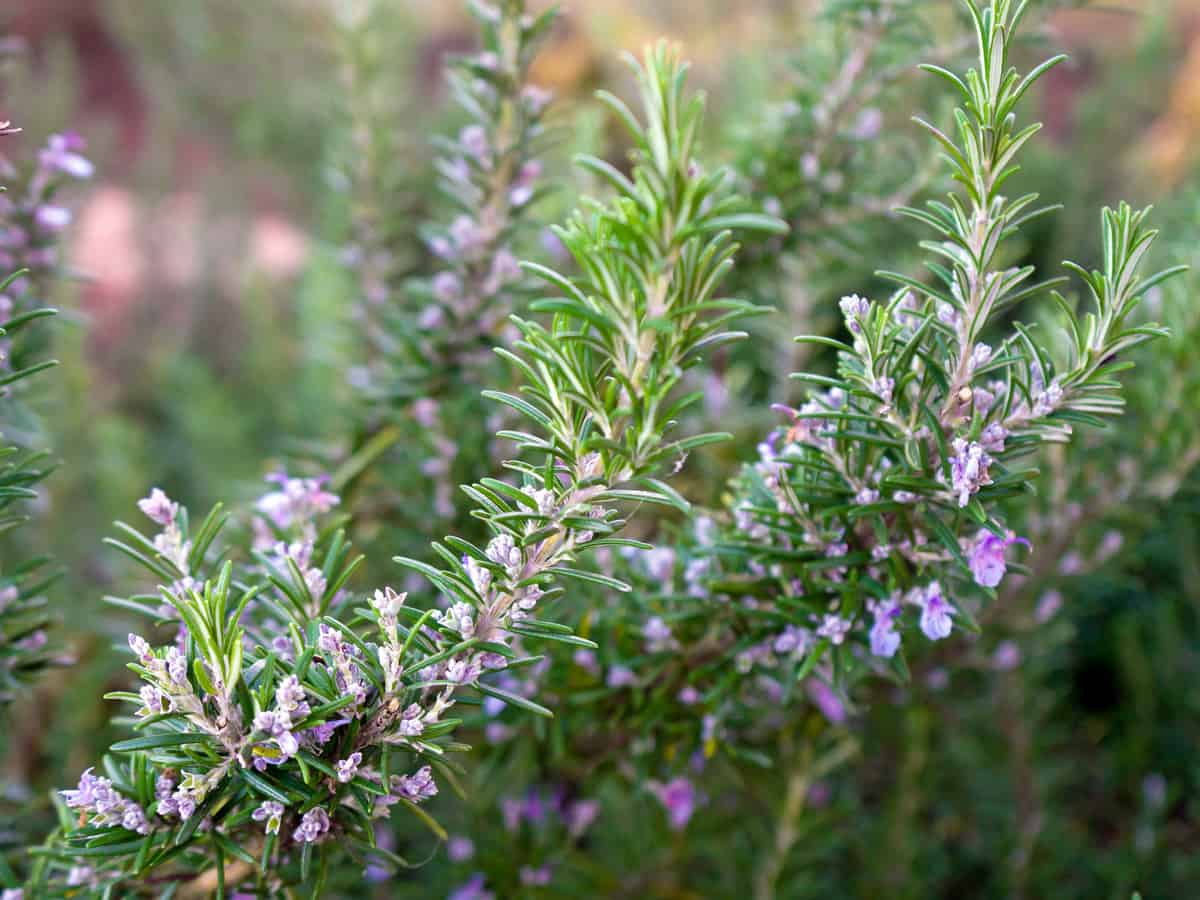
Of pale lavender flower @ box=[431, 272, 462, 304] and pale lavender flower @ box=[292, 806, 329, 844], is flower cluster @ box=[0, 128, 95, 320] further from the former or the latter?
pale lavender flower @ box=[292, 806, 329, 844]

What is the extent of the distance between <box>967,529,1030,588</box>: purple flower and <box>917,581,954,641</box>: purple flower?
3 cm

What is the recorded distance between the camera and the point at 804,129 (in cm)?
98

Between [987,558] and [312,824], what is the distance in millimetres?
392

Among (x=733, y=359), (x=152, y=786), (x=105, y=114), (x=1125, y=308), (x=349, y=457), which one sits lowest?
(x=152, y=786)

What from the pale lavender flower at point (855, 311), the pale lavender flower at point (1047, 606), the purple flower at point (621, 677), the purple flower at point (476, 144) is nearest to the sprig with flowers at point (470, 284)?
the purple flower at point (476, 144)

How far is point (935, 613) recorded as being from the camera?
0.53 metres

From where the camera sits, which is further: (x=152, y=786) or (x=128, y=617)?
(x=128, y=617)

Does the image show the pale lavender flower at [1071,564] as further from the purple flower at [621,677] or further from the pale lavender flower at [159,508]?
the pale lavender flower at [159,508]

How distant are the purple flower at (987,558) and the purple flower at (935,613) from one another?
3 centimetres

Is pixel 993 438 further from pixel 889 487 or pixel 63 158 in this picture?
pixel 63 158

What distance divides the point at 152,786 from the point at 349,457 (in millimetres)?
560

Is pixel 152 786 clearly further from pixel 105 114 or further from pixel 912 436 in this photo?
pixel 105 114

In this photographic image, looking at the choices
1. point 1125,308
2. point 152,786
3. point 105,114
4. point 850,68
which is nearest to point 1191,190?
point 850,68

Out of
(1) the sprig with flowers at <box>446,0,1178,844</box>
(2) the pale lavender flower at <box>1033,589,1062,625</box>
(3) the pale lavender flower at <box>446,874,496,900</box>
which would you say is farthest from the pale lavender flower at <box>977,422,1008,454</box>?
(3) the pale lavender flower at <box>446,874,496,900</box>
